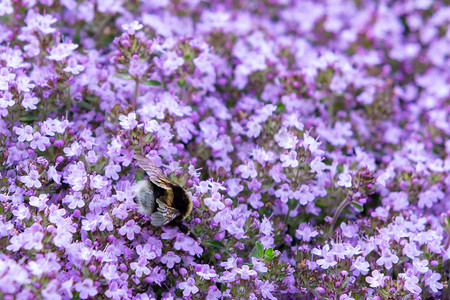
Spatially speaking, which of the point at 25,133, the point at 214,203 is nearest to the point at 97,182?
the point at 25,133

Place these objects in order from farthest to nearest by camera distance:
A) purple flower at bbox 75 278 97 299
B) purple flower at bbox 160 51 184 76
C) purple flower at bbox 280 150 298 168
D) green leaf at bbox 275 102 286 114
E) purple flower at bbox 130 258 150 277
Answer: green leaf at bbox 275 102 286 114
purple flower at bbox 160 51 184 76
purple flower at bbox 280 150 298 168
purple flower at bbox 130 258 150 277
purple flower at bbox 75 278 97 299

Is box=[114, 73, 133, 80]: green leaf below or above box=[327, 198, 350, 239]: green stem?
above

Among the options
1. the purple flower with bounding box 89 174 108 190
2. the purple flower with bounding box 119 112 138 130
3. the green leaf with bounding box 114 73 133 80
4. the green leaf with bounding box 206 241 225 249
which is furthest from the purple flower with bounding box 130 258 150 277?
the green leaf with bounding box 114 73 133 80

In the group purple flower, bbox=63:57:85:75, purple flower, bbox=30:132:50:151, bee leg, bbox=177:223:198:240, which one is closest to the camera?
bee leg, bbox=177:223:198:240

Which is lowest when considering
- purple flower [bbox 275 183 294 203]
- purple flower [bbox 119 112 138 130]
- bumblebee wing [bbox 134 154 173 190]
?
purple flower [bbox 275 183 294 203]

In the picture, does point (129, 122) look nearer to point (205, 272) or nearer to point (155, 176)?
point (155, 176)

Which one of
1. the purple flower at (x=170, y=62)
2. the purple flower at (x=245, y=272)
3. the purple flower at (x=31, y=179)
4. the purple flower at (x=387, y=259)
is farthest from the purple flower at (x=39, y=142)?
the purple flower at (x=387, y=259)

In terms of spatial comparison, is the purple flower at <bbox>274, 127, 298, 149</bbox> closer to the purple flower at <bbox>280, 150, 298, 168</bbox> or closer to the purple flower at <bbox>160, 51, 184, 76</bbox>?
the purple flower at <bbox>280, 150, 298, 168</bbox>

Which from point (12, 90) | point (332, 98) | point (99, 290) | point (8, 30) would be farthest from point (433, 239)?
point (8, 30)
